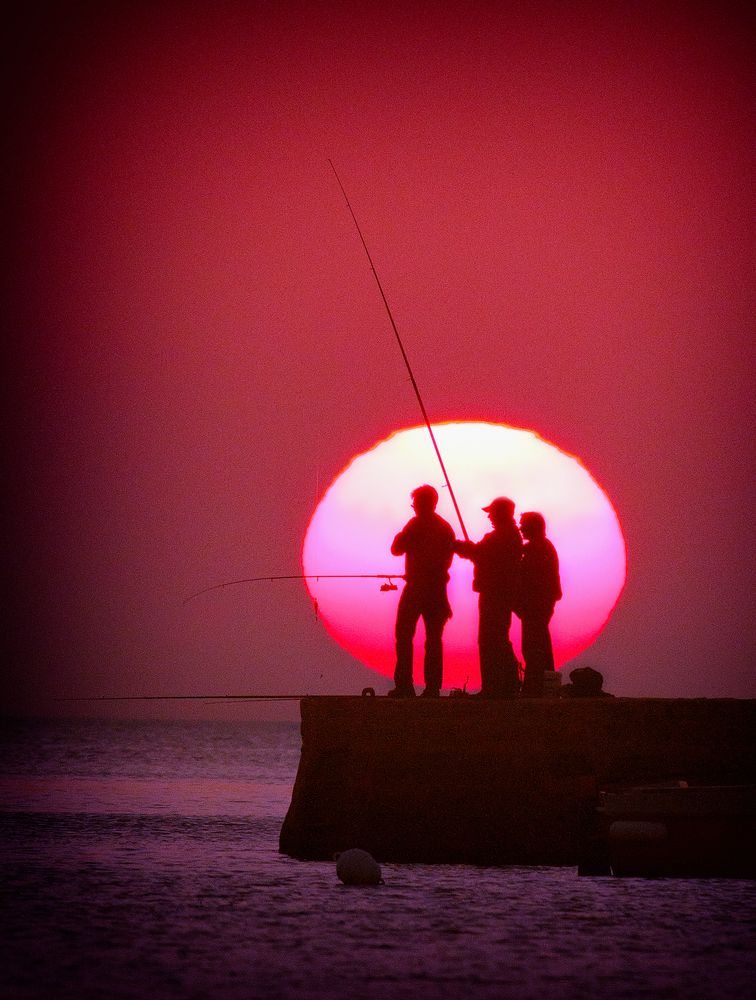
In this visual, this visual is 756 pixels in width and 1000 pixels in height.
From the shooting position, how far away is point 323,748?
26.1 ft

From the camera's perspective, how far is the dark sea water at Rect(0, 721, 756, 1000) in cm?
485

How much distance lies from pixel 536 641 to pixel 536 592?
344mm

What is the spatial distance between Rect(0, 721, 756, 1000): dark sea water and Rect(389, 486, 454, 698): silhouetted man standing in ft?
4.63

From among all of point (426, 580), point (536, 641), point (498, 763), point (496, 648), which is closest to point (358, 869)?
point (498, 763)

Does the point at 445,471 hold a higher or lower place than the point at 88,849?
higher

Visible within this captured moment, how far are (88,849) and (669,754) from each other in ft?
16.1

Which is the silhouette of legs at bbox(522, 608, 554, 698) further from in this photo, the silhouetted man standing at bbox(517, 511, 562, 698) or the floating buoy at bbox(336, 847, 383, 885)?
the floating buoy at bbox(336, 847, 383, 885)

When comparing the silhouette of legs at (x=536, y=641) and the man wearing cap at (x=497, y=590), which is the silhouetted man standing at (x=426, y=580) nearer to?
the man wearing cap at (x=497, y=590)

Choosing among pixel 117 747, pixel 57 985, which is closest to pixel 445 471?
pixel 57 985

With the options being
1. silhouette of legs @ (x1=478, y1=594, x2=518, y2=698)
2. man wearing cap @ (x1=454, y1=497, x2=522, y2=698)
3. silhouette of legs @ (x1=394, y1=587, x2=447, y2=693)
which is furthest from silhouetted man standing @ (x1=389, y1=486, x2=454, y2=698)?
silhouette of legs @ (x1=478, y1=594, x2=518, y2=698)

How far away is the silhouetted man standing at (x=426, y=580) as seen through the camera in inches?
346

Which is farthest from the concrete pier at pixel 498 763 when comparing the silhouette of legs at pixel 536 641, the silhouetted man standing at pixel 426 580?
the silhouette of legs at pixel 536 641

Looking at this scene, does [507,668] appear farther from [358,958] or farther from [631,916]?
[358,958]

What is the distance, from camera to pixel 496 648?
8.60 m
